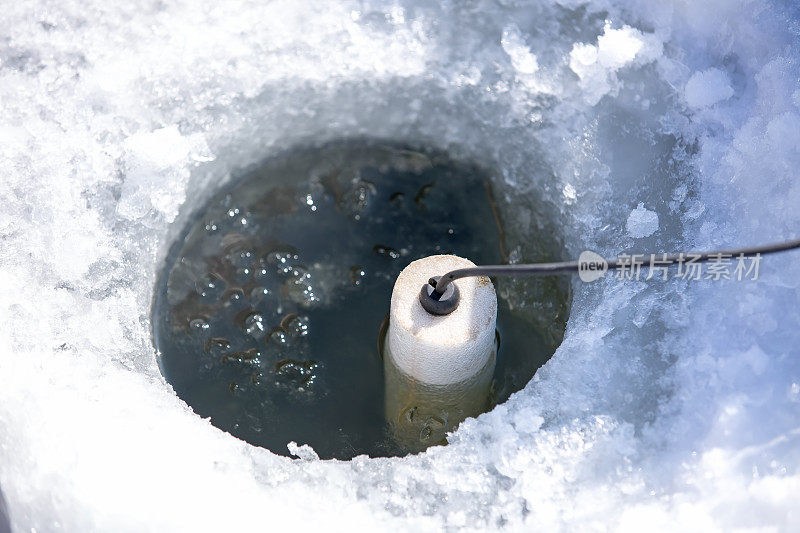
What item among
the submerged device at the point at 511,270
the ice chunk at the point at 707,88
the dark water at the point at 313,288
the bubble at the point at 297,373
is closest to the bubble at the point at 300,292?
the dark water at the point at 313,288

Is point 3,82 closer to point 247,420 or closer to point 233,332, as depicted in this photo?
point 233,332

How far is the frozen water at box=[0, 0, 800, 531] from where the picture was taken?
1048mm

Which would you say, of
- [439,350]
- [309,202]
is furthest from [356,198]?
[439,350]

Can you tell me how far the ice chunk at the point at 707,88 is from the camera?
128 cm

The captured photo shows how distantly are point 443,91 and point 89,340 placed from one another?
0.76 m

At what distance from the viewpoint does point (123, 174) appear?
1326 mm

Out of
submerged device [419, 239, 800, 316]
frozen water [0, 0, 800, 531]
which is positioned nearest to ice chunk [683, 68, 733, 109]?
frozen water [0, 0, 800, 531]

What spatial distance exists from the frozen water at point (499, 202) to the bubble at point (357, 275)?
0.27 meters

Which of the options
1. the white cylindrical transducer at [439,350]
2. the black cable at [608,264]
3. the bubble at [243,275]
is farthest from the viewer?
the bubble at [243,275]

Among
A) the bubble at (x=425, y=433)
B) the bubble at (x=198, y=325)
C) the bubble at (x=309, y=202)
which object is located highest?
the bubble at (x=309, y=202)

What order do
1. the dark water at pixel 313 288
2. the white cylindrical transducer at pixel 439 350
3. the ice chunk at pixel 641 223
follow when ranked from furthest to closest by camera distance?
the dark water at pixel 313 288, the ice chunk at pixel 641 223, the white cylindrical transducer at pixel 439 350

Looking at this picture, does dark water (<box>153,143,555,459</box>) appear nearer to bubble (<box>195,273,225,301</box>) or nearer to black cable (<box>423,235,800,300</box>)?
bubble (<box>195,273,225,301</box>)

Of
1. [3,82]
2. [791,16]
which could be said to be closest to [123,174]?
[3,82]

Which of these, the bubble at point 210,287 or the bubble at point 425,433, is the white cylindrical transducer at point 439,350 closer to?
the bubble at point 425,433
